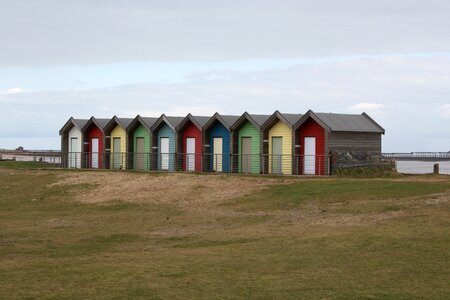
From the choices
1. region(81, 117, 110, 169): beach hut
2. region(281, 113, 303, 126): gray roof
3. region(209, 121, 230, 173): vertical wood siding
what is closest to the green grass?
region(281, 113, 303, 126): gray roof

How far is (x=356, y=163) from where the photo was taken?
163ft

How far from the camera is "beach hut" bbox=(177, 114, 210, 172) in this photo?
54562 millimetres

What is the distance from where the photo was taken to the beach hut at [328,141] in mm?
47906

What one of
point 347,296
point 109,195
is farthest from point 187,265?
point 109,195

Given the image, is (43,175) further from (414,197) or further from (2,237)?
(414,197)

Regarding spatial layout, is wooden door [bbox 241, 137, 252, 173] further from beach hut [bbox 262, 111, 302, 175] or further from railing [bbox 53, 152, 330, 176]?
beach hut [bbox 262, 111, 302, 175]

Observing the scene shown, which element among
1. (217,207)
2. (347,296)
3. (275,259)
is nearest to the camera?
(347,296)

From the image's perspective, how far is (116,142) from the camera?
200 ft

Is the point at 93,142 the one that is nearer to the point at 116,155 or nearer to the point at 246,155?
the point at 116,155

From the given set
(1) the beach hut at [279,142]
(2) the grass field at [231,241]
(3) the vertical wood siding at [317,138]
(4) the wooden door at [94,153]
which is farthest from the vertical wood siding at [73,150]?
(3) the vertical wood siding at [317,138]

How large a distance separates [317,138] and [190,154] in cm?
1062

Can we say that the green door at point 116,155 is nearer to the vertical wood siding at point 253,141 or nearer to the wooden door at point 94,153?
the wooden door at point 94,153

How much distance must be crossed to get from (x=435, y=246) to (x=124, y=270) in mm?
8586

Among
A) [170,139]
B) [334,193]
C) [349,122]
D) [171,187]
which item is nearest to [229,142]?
[170,139]
